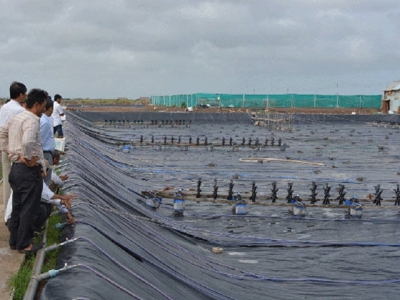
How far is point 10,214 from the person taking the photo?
581cm

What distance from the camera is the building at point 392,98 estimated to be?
58938mm

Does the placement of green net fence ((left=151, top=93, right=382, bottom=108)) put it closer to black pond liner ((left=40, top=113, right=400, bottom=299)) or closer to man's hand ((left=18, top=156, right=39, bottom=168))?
black pond liner ((left=40, top=113, right=400, bottom=299))

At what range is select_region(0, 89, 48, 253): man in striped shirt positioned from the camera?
5.20 meters

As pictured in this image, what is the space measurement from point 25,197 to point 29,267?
716 millimetres

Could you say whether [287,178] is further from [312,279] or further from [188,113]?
[188,113]

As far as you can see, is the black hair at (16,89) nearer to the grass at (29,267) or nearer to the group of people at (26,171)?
the group of people at (26,171)

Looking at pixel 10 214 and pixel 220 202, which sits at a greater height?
pixel 10 214

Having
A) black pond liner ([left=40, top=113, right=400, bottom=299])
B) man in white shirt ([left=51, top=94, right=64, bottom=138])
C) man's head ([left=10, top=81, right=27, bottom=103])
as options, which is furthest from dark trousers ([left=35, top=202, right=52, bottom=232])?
man in white shirt ([left=51, top=94, right=64, bottom=138])

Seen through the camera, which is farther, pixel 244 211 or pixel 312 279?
pixel 244 211

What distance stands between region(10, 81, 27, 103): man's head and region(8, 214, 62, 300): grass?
1.67 m

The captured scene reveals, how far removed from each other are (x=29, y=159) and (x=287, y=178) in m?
12.9

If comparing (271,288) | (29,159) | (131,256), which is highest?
(29,159)

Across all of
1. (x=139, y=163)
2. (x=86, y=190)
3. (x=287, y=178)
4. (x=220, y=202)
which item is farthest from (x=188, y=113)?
(x=86, y=190)

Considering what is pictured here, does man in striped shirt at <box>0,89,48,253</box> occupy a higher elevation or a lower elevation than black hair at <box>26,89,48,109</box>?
lower
